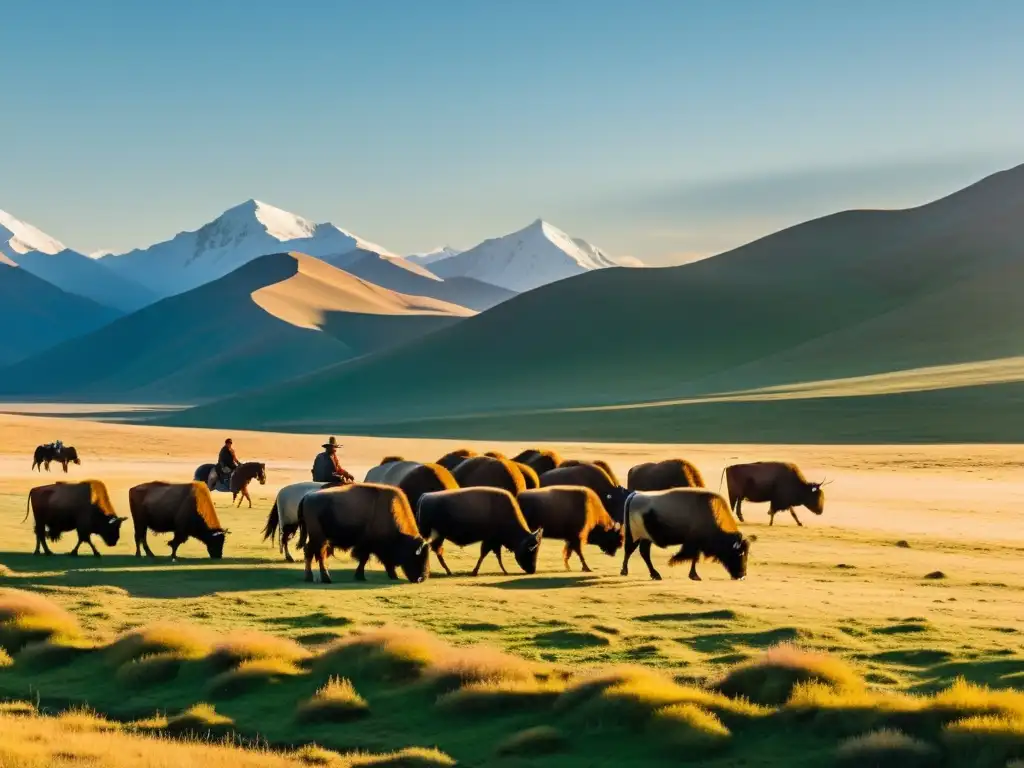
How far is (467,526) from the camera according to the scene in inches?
928

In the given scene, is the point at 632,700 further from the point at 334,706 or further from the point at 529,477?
the point at 529,477

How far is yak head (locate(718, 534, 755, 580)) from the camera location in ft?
75.6

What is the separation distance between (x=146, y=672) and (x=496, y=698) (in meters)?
4.69

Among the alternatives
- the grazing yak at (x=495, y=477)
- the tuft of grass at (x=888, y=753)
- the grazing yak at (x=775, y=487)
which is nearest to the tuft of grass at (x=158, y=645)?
the tuft of grass at (x=888, y=753)

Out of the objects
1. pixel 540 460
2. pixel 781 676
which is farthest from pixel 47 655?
pixel 540 460

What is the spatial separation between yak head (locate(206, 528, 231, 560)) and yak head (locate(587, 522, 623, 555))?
736 centimetres

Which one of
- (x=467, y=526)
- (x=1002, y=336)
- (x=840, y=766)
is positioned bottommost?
(x=840, y=766)

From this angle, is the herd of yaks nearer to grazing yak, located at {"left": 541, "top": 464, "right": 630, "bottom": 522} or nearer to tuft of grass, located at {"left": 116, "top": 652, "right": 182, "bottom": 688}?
grazing yak, located at {"left": 541, "top": 464, "right": 630, "bottom": 522}

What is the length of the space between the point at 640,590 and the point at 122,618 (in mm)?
8330

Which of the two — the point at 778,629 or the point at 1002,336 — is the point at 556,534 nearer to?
the point at 778,629

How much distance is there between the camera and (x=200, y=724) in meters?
14.6

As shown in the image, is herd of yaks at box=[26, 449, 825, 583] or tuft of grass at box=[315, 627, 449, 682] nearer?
tuft of grass at box=[315, 627, 449, 682]

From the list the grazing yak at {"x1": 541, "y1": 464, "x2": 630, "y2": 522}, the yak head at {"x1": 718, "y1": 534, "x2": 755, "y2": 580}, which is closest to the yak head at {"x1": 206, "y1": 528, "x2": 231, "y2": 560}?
the grazing yak at {"x1": 541, "y1": 464, "x2": 630, "y2": 522}

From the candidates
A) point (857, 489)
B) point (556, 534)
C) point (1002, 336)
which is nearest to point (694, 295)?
point (1002, 336)
